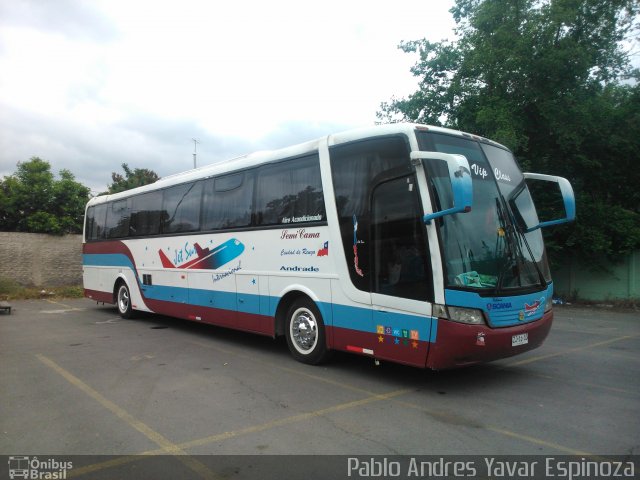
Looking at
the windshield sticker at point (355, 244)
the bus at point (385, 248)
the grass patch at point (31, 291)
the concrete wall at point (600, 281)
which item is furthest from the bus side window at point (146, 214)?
the concrete wall at point (600, 281)

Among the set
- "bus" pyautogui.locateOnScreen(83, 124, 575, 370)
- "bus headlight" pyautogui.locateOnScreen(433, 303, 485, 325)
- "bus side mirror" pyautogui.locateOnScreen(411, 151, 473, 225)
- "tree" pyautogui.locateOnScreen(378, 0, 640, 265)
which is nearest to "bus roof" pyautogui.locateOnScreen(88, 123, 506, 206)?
"bus" pyautogui.locateOnScreen(83, 124, 575, 370)

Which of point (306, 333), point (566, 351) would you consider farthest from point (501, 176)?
point (566, 351)

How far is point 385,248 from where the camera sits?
6.23 m

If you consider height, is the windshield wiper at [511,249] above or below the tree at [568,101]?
below

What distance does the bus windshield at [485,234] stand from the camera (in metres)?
5.69

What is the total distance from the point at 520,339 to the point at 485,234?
136 centimetres

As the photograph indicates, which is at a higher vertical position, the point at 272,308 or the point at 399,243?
the point at 399,243

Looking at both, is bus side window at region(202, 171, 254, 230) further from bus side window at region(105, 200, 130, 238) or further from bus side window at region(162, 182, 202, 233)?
bus side window at region(105, 200, 130, 238)

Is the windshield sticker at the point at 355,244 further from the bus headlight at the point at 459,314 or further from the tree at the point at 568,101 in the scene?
the tree at the point at 568,101

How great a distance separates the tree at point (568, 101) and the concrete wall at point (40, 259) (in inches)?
689

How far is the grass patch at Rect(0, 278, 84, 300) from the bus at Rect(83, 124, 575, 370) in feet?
44.3

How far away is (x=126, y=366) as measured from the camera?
7.61 meters

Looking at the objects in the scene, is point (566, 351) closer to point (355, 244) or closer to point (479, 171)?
point (479, 171)

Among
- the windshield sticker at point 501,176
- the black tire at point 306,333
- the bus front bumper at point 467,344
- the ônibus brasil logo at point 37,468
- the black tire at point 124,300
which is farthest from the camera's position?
the black tire at point 124,300
